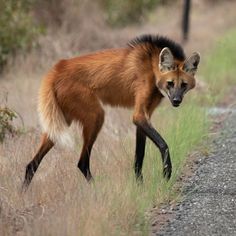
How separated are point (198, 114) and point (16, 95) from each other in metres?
3.55

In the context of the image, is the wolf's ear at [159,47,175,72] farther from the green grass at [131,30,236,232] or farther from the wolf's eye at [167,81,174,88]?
the green grass at [131,30,236,232]

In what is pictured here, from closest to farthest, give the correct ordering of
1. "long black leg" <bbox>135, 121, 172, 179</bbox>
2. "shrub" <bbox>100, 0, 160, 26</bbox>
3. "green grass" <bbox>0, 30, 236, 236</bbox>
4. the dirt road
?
1. "green grass" <bbox>0, 30, 236, 236</bbox>
2. the dirt road
3. "long black leg" <bbox>135, 121, 172, 179</bbox>
4. "shrub" <bbox>100, 0, 160, 26</bbox>

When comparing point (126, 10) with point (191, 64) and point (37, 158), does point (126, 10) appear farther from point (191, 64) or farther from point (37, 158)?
point (37, 158)

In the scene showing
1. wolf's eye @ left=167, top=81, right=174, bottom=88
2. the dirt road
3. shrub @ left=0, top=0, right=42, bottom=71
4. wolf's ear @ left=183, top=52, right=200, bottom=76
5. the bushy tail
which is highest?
shrub @ left=0, top=0, right=42, bottom=71

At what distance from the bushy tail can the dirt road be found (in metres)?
1.35

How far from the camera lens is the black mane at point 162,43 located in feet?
25.5

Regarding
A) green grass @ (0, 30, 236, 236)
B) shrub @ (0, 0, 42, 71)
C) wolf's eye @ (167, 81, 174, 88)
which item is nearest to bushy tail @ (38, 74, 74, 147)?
green grass @ (0, 30, 236, 236)

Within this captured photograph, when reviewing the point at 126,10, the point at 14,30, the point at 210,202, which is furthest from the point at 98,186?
the point at 126,10

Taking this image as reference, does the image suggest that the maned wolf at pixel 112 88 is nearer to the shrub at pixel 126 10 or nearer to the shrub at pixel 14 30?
the shrub at pixel 14 30

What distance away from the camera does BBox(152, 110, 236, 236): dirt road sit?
6012 mm

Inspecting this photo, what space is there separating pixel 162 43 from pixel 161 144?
4.05 ft

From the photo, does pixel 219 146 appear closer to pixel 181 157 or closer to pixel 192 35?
pixel 181 157

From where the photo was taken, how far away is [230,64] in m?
16.8

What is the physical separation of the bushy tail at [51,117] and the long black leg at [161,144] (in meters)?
0.79
